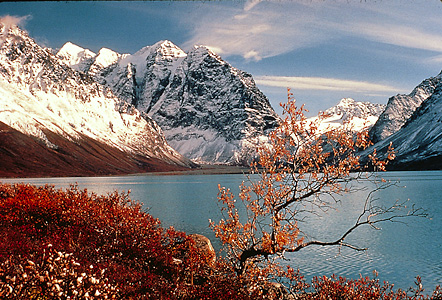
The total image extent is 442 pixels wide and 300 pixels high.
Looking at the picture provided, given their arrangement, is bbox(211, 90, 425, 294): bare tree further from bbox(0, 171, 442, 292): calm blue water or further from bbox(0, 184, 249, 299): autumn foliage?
bbox(0, 171, 442, 292): calm blue water

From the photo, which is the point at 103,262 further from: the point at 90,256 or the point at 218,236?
the point at 218,236

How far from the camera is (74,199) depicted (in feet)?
72.5

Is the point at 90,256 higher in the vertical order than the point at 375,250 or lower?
higher

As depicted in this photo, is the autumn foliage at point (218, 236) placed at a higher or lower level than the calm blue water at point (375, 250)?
higher

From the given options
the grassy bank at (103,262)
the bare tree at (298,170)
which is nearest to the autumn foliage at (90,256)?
the grassy bank at (103,262)

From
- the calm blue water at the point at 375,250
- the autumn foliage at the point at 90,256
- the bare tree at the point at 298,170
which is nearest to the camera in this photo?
the autumn foliage at the point at 90,256

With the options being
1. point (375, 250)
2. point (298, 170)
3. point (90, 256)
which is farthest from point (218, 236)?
point (375, 250)

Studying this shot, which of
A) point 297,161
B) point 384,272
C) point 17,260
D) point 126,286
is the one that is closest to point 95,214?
point 17,260

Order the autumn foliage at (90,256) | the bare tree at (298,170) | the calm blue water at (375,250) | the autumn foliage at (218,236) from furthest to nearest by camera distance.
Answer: the calm blue water at (375,250) → the bare tree at (298,170) → the autumn foliage at (218,236) → the autumn foliage at (90,256)

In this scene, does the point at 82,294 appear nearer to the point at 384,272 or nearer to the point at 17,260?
the point at 17,260

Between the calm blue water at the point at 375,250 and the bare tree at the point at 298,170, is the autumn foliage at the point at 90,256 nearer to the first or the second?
the bare tree at the point at 298,170

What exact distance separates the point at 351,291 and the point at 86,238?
1187 cm

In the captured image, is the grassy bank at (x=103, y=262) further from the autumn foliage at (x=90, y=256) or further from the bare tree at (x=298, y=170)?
the bare tree at (x=298, y=170)

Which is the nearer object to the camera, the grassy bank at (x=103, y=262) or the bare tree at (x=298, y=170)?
the grassy bank at (x=103, y=262)
